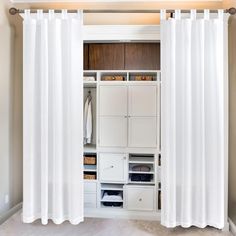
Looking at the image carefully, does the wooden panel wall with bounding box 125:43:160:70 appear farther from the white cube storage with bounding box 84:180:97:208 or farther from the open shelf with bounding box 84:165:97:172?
the white cube storage with bounding box 84:180:97:208

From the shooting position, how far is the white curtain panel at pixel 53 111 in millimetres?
2447

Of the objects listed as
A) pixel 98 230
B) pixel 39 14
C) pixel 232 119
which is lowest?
pixel 98 230

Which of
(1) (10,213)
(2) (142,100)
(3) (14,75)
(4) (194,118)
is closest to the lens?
(4) (194,118)

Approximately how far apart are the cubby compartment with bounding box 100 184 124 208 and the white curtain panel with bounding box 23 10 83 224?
678mm

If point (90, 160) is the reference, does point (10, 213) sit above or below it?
below

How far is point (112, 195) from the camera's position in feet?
10.4

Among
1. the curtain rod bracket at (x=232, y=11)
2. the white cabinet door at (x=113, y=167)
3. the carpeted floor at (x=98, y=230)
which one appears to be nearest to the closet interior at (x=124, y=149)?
the white cabinet door at (x=113, y=167)

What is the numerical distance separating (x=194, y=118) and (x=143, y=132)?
2.60 feet

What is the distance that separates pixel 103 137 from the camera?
10.2ft

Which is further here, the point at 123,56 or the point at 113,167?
the point at 123,56

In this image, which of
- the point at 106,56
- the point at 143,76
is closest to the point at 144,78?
the point at 143,76

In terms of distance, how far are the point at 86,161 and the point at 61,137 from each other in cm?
82

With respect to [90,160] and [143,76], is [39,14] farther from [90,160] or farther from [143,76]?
[90,160]

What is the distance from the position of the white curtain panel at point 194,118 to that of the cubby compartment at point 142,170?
643 millimetres
